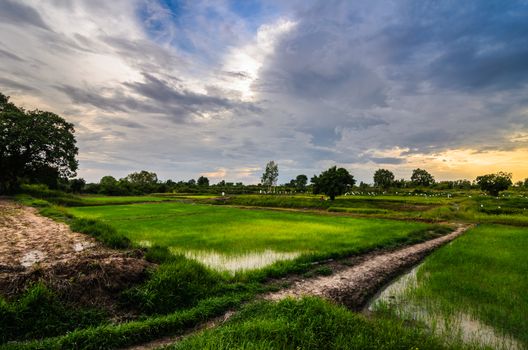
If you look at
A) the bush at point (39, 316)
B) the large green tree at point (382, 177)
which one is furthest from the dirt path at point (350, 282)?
the large green tree at point (382, 177)

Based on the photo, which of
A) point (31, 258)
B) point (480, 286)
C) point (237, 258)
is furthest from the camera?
point (237, 258)

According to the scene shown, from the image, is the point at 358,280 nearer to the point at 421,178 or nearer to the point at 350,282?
the point at 350,282

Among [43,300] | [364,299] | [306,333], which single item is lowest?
[364,299]

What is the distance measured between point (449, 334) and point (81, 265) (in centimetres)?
959

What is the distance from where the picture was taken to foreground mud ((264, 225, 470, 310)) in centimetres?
830

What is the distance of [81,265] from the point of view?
7.20 m

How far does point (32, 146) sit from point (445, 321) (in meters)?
44.7

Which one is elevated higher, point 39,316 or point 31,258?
point 31,258

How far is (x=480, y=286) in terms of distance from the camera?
9.36 metres

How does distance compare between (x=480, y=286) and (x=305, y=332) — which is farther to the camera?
(x=480, y=286)

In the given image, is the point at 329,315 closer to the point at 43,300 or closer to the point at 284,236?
the point at 43,300

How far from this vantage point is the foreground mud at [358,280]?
27.2ft

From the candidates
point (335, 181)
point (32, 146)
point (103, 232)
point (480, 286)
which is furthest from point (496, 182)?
point (32, 146)

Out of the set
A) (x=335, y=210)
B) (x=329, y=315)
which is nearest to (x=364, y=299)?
(x=329, y=315)
